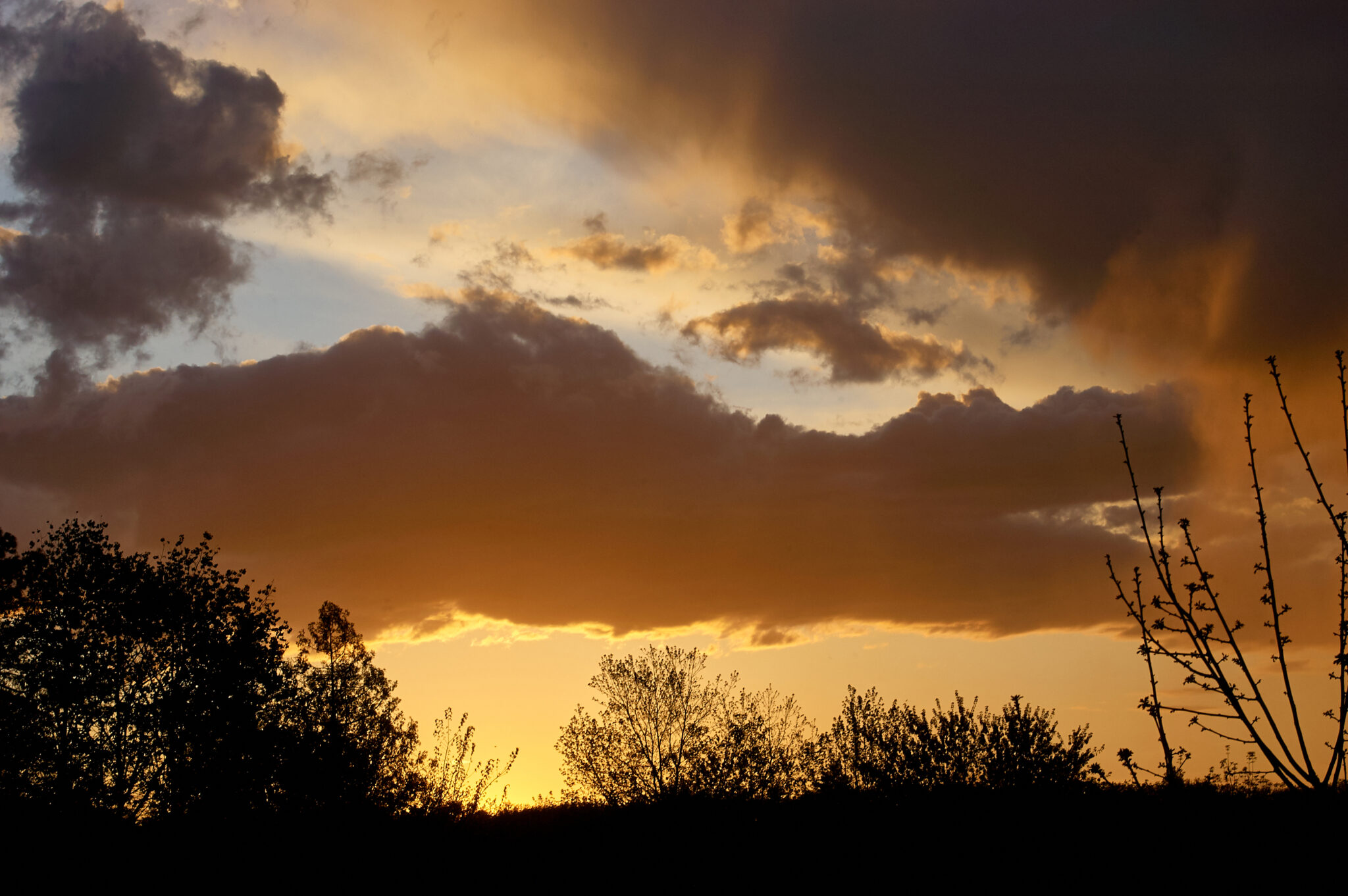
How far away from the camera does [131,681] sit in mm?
39250

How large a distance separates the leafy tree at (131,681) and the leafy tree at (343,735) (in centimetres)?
189

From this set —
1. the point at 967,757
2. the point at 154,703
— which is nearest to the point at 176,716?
the point at 154,703

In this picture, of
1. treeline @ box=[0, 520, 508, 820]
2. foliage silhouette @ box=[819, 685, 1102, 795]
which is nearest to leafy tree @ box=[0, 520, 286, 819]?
treeline @ box=[0, 520, 508, 820]

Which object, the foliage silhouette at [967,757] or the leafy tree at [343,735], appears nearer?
the foliage silhouette at [967,757]

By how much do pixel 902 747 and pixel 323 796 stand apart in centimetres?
2967

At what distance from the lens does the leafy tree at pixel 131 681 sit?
120 feet

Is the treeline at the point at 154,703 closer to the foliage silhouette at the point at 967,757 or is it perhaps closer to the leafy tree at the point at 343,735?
the leafy tree at the point at 343,735

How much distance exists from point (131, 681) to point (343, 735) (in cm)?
1094

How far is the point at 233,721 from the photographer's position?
39875mm

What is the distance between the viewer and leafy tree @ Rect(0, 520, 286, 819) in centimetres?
3666

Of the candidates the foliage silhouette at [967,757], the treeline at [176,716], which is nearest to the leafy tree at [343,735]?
the treeline at [176,716]

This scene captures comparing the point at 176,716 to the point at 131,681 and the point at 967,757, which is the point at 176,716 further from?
the point at 967,757

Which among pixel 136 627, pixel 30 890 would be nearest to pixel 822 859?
pixel 30 890

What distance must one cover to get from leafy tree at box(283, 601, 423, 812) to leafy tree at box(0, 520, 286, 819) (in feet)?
6.20
